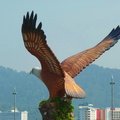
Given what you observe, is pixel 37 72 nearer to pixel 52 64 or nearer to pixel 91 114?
pixel 52 64

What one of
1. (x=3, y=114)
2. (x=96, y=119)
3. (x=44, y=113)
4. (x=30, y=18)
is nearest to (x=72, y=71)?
(x=44, y=113)

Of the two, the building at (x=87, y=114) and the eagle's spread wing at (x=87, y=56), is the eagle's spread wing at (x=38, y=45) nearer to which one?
the eagle's spread wing at (x=87, y=56)

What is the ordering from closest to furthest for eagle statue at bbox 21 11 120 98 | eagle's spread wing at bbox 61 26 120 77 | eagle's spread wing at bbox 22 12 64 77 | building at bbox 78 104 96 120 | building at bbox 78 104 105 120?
eagle's spread wing at bbox 22 12 64 77 → eagle statue at bbox 21 11 120 98 → eagle's spread wing at bbox 61 26 120 77 → building at bbox 78 104 105 120 → building at bbox 78 104 96 120

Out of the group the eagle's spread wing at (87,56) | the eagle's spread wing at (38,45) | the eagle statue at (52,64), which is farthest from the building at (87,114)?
the eagle's spread wing at (38,45)

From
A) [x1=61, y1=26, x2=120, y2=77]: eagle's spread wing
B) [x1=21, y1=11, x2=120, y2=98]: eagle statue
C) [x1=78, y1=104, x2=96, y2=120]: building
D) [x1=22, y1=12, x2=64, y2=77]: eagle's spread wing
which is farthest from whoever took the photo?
[x1=78, y1=104, x2=96, y2=120]: building

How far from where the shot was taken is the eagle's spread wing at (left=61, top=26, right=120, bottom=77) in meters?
18.9

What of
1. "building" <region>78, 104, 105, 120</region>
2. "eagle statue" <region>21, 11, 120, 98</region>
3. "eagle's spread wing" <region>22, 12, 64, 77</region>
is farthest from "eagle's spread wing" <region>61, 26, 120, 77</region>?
"building" <region>78, 104, 105, 120</region>

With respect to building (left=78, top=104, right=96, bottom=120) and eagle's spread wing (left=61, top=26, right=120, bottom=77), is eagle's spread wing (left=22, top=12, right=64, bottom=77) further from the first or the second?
building (left=78, top=104, right=96, bottom=120)

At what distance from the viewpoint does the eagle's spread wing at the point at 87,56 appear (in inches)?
744

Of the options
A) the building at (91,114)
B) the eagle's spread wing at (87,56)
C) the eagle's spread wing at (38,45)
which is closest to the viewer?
the eagle's spread wing at (38,45)

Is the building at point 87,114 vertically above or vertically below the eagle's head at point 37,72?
above

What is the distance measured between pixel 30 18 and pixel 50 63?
1609mm

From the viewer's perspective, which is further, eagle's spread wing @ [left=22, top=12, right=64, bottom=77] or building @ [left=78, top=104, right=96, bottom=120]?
building @ [left=78, top=104, right=96, bottom=120]

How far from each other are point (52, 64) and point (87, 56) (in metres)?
2.37
